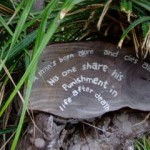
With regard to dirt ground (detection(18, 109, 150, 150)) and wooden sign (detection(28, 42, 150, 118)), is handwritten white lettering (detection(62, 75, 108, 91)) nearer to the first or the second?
wooden sign (detection(28, 42, 150, 118))

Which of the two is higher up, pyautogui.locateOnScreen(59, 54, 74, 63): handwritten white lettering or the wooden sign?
pyautogui.locateOnScreen(59, 54, 74, 63): handwritten white lettering

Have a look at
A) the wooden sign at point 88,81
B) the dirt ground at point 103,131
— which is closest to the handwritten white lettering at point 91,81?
the wooden sign at point 88,81

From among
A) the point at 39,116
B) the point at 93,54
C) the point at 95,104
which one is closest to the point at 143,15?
the point at 93,54

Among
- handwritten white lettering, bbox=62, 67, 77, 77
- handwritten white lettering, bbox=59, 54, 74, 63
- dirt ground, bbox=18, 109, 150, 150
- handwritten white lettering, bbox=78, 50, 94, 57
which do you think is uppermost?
handwritten white lettering, bbox=59, 54, 74, 63

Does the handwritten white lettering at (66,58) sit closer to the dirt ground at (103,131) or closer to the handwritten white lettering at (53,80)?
the handwritten white lettering at (53,80)

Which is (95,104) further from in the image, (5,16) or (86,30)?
(5,16)

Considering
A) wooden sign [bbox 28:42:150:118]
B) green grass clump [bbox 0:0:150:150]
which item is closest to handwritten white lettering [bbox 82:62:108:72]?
wooden sign [bbox 28:42:150:118]

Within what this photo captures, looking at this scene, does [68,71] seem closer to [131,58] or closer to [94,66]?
[94,66]

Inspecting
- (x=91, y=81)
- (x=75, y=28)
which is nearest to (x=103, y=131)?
(x=91, y=81)

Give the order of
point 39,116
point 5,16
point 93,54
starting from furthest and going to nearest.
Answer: point 5,16 → point 93,54 → point 39,116
